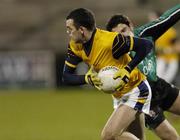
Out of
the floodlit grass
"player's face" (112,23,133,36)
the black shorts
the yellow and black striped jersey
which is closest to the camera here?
the yellow and black striped jersey

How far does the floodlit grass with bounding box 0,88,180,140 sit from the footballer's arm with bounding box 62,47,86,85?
175 inches

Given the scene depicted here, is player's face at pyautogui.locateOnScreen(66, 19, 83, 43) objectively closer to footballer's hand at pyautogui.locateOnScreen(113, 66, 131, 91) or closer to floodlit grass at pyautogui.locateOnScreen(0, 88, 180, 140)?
footballer's hand at pyautogui.locateOnScreen(113, 66, 131, 91)

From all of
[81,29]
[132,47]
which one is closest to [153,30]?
[132,47]

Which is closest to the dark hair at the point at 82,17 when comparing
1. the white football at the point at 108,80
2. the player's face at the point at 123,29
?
the white football at the point at 108,80

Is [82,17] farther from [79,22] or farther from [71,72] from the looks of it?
[71,72]

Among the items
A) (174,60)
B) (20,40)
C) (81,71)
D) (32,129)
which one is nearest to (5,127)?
(32,129)

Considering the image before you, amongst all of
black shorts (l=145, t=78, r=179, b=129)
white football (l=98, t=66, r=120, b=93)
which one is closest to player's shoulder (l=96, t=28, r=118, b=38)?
white football (l=98, t=66, r=120, b=93)

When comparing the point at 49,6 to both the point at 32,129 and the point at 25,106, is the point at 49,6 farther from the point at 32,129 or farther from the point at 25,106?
the point at 32,129

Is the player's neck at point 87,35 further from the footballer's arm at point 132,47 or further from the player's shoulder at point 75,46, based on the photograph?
the footballer's arm at point 132,47

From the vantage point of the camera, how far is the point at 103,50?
834 centimetres

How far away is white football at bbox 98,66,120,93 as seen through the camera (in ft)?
26.9

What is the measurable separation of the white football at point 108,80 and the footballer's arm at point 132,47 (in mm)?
190

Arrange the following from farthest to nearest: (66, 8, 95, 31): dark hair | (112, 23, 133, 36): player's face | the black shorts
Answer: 1. the black shorts
2. (112, 23, 133, 36): player's face
3. (66, 8, 95, 31): dark hair

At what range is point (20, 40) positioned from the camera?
31125 mm
